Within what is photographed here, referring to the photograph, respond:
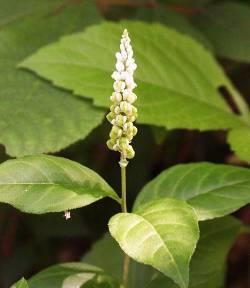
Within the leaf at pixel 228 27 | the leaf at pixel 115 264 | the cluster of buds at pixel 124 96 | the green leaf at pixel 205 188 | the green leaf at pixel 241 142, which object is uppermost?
the leaf at pixel 228 27

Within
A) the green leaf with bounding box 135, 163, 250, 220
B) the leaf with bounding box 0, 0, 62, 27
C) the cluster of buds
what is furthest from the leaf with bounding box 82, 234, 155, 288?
the leaf with bounding box 0, 0, 62, 27

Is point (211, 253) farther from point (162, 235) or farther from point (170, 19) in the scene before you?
point (170, 19)

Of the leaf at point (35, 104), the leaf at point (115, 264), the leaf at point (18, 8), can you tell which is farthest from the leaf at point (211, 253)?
the leaf at point (18, 8)

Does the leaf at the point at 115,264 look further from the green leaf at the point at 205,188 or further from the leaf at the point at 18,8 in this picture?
the leaf at the point at 18,8

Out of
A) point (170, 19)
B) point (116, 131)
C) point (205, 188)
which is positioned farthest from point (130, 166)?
point (116, 131)

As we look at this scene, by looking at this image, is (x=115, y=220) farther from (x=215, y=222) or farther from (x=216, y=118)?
(x=216, y=118)

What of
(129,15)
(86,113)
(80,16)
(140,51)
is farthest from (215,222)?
(129,15)

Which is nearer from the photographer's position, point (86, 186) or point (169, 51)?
point (86, 186)
